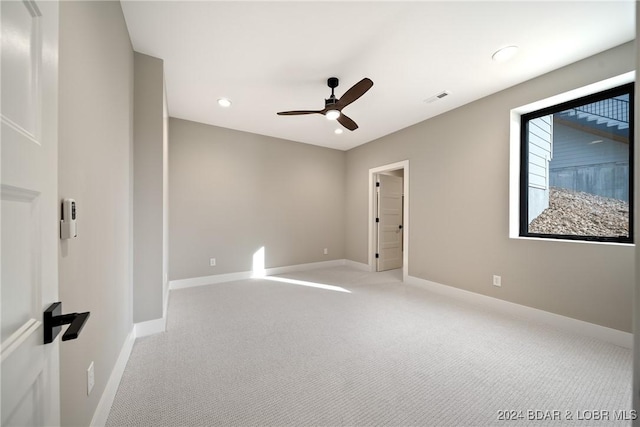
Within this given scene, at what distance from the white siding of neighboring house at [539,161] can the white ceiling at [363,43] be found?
601 mm

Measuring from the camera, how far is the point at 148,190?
7.76 feet

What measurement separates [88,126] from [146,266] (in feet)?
4.99

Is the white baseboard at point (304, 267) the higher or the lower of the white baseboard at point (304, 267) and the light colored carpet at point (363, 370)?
the higher

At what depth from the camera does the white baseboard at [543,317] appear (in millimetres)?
2217

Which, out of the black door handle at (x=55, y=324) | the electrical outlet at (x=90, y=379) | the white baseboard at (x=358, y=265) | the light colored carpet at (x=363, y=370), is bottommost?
the light colored carpet at (x=363, y=370)

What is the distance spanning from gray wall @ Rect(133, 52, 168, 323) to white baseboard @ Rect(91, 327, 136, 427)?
0.38 m

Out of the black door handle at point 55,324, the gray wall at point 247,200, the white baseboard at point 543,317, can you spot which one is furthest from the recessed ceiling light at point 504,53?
the gray wall at point 247,200

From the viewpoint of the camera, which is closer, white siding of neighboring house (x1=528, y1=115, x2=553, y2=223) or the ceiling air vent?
white siding of neighboring house (x1=528, y1=115, x2=553, y2=223)

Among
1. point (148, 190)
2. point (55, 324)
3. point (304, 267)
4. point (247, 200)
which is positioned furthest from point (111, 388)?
point (304, 267)

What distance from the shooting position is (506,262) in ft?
9.71

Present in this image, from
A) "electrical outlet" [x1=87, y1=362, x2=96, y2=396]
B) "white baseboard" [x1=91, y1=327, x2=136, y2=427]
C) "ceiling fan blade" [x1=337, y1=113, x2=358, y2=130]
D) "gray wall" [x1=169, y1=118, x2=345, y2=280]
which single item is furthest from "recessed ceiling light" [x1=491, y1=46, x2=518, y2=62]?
"white baseboard" [x1=91, y1=327, x2=136, y2=427]

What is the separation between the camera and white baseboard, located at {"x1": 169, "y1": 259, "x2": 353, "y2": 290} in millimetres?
3882

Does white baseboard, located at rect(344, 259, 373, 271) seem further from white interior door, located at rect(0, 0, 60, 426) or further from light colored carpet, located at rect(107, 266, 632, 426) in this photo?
white interior door, located at rect(0, 0, 60, 426)

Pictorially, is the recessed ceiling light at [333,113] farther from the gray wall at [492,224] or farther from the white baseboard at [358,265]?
the white baseboard at [358,265]
